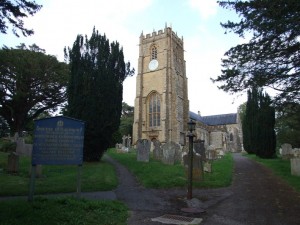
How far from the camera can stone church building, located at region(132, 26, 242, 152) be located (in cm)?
3872

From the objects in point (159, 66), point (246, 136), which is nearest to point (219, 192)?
point (246, 136)

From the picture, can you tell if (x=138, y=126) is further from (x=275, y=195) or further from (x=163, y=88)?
(x=275, y=195)

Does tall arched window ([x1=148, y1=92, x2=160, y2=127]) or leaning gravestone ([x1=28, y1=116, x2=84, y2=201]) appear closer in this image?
leaning gravestone ([x1=28, y1=116, x2=84, y2=201])

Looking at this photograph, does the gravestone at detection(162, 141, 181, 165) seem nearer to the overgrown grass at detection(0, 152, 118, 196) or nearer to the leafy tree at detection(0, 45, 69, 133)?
the overgrown grass at detection(0, 152, 118, 196)

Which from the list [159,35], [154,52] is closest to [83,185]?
[154,52]

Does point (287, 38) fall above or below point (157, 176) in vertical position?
above

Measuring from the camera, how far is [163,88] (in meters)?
39.5

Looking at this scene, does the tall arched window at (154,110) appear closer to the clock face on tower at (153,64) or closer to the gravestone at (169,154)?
the clock face on tower at (153,64)

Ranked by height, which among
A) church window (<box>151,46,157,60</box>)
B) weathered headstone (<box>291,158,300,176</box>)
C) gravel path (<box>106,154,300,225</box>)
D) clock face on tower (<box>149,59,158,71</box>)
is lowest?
gravel path (<box>106,154,300,225</box>)

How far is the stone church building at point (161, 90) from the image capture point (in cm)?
3872

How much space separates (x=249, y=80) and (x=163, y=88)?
1118 inches

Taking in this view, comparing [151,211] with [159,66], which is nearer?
[151,211]

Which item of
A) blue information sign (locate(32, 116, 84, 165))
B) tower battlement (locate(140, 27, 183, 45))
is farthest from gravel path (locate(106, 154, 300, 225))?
tower battlement (locate(140, 27, 183, 45))

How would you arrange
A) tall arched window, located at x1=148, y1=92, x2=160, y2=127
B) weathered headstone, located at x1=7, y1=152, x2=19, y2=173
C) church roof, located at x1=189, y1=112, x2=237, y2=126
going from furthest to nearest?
church roof, located at x1=189, y1=112, x2=237, y2=126, tall arched window, located at x1=148, y1=92, x2=160, y2=127, weathered headstone, located at x1=7, y1=152, x2=19, y2=173
